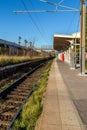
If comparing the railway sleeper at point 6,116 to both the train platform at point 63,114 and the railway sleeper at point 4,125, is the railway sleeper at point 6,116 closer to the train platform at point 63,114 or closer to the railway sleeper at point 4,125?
the railway sleeper at point 4,125

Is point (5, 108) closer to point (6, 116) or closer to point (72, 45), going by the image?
point (6, 116)

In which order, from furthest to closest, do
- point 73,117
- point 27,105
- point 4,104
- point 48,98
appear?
point 48,98
point 4,104
point 27,105
point 73,117

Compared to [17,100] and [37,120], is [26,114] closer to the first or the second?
[37,120]

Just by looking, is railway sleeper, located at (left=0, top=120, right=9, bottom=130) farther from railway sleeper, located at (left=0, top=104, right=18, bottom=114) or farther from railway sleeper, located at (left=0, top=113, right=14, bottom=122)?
railway sleeper, located at (left=0, top=104, right=18, bottom=114)

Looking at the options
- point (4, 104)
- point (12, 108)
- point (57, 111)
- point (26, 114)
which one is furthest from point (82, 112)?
point (4, 104)

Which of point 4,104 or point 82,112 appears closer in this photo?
point 82,112

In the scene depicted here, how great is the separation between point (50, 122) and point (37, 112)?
1.38 meters

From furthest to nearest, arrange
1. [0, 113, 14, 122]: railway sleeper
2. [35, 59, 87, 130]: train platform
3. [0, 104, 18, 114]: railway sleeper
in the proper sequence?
[0, 104, 18, 114]: railway sleeper
[0, 113, 14, 122]: railway sleeper
[35, 59, 87, 130]: train platform

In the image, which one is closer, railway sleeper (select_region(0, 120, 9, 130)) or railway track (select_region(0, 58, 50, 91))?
railway sleeper (select_region(0, 120, 9, 130))

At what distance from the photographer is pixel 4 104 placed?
11906 millimetres

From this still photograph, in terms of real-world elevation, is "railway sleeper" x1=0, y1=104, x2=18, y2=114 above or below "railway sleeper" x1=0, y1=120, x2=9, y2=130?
below

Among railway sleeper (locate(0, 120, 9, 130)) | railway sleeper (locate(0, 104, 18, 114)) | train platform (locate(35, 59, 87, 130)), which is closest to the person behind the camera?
train platform (locate(35, 59, 87, 130))

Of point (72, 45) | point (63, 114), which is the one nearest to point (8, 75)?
point (63, 114)

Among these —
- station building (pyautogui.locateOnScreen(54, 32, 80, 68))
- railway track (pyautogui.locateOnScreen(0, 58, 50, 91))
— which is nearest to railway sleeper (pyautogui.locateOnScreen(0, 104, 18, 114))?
railway track (pyautogui.locateOnScreen(0, 58, 50, 91))
